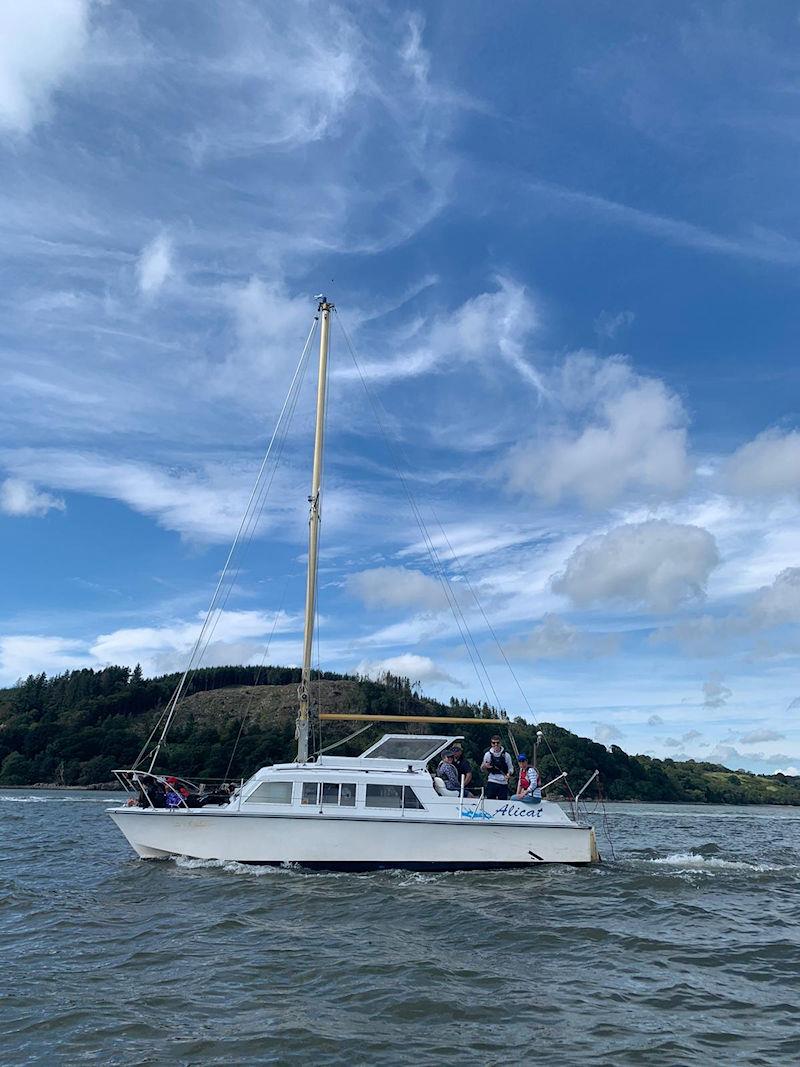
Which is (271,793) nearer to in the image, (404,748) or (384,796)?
(384,796)

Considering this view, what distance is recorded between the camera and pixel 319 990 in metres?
11.6

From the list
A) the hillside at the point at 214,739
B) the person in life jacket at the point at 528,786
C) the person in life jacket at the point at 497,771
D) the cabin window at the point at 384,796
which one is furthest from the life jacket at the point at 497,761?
the hillside at the point at 214,739

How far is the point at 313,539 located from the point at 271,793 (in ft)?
26.8

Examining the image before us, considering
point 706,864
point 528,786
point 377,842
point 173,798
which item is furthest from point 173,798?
point 706,864

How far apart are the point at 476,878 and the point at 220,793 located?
8.77 m

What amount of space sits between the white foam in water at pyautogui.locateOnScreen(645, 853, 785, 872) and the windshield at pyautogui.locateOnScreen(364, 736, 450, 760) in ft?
29.5

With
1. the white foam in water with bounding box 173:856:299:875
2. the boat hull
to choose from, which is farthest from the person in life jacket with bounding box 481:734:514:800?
the white foam in water with bounding box 173:856:299:875

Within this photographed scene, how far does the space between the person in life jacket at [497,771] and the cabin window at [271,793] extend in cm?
580

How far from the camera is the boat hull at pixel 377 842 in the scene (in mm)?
21875

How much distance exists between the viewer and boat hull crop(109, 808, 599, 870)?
71.8ft

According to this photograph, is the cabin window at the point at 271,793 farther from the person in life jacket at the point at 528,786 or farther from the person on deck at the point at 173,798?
the person in life jacket at the point at 528,786

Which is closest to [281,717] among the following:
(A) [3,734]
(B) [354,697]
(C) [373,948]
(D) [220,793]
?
(B) [354,697]

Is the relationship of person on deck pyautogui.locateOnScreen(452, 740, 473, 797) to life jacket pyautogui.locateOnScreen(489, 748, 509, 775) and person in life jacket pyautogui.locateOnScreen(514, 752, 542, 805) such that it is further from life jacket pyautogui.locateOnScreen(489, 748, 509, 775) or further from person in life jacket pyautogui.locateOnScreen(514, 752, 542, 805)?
person in life jacket pyautogui.locateOnScreen(514, 752, 542, 805)

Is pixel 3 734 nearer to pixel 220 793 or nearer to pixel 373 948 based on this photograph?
pixel 220 793
